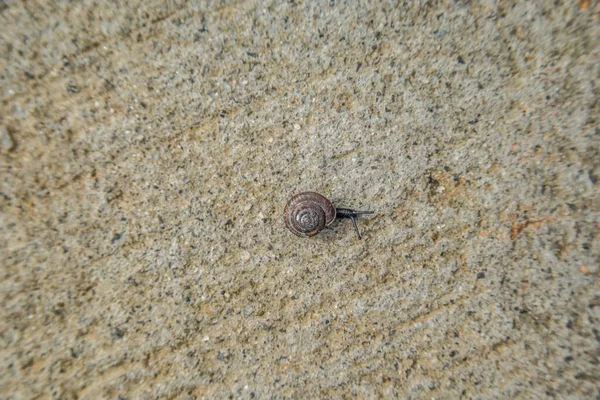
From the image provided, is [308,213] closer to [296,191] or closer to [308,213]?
[308,213]

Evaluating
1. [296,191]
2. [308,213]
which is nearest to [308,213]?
[308,213]

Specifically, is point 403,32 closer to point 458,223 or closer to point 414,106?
point 414,106
